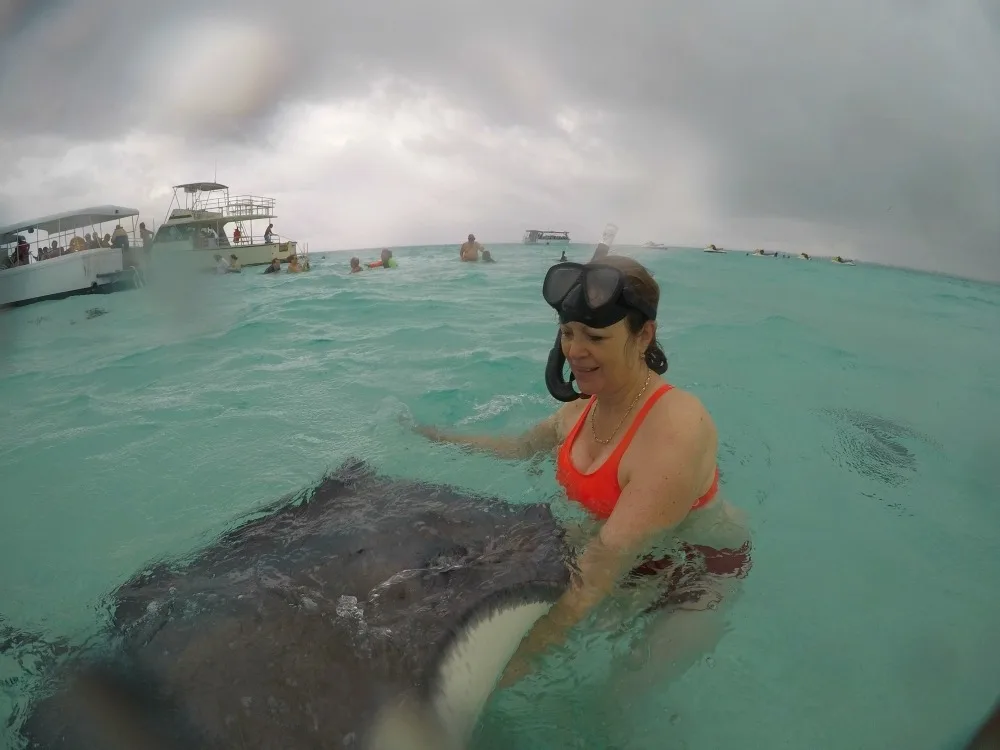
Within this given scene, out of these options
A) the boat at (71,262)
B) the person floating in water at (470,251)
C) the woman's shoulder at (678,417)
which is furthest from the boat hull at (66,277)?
the woman's shoulder at (678,417)

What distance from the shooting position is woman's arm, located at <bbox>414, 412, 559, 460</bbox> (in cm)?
371

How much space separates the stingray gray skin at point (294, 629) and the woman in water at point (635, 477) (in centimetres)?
29

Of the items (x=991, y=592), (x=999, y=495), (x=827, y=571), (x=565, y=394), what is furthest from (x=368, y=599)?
(x=999, y=495)

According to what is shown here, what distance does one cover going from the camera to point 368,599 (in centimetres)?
208

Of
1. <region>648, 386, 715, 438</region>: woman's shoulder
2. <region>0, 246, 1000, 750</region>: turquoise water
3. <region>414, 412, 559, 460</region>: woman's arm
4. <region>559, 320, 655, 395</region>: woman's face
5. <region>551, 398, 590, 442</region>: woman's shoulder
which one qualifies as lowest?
<region>0, 246, 1000, 750</region>: turquoise water

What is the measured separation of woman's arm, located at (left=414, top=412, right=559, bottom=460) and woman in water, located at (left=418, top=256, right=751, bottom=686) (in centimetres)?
76

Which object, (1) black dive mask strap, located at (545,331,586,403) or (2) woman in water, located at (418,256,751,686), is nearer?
(2) woman in water, located at (418,256,751,686)

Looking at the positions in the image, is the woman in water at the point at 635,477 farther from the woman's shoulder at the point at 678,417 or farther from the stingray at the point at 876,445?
the stingray at the point at 876,445

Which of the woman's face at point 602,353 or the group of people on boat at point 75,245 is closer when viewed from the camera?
the woman's face at point 602,353

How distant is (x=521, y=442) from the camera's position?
3.82 meters

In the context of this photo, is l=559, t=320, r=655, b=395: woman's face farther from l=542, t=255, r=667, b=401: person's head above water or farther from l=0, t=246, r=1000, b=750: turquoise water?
l=0, t=246, r=1000, b=750: turquoise water

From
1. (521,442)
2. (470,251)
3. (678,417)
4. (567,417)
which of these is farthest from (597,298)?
(470,251)

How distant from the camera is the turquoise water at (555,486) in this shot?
8.38 feet

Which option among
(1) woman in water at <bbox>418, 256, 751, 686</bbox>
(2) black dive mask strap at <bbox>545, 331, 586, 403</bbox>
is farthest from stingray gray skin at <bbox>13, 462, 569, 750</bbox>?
(2) black dive mask strap at <bbox>545, 331, 586, 403</bbox>
